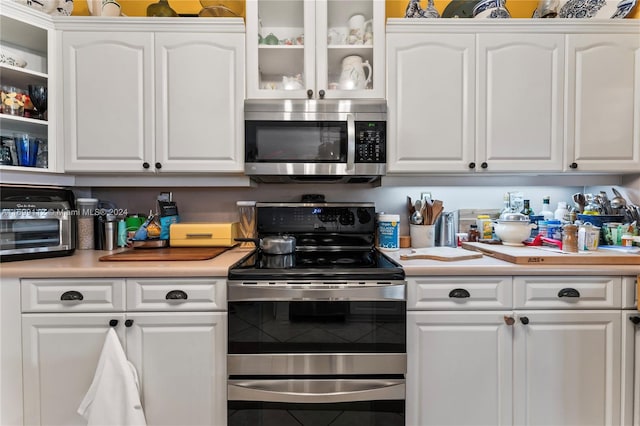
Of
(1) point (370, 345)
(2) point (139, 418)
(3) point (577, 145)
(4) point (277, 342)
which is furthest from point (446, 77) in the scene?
(2) point (139, 418)

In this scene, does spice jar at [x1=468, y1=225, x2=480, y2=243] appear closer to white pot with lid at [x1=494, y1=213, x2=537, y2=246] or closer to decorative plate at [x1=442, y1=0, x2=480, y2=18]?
white pot with lid at [x1=494, y1=213, x2=537, y2=246]

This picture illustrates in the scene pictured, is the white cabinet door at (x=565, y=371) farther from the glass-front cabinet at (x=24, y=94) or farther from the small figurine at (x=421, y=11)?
the glass-front cabinet at (x=24, y=94)

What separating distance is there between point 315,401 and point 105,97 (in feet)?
5.72

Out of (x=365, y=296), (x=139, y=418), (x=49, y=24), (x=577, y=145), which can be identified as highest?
(x=49, y=24)

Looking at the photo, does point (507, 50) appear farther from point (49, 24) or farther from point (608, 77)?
point (49, 24)

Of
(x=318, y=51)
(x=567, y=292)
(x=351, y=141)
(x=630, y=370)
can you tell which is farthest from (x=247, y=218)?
(x=630, y=370)

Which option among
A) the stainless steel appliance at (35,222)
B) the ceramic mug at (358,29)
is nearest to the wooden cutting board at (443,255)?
the ceramic mug at (358,29)

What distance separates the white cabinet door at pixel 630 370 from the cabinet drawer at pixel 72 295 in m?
2.08

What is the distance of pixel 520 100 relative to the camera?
1.68m

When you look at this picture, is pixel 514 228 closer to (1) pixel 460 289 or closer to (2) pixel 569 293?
(2) pixel 569 293

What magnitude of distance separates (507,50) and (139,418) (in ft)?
7.81

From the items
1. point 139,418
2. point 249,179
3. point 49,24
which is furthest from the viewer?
point 249,179

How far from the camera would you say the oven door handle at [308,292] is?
4.24 feet

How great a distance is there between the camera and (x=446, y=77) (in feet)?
5.50
